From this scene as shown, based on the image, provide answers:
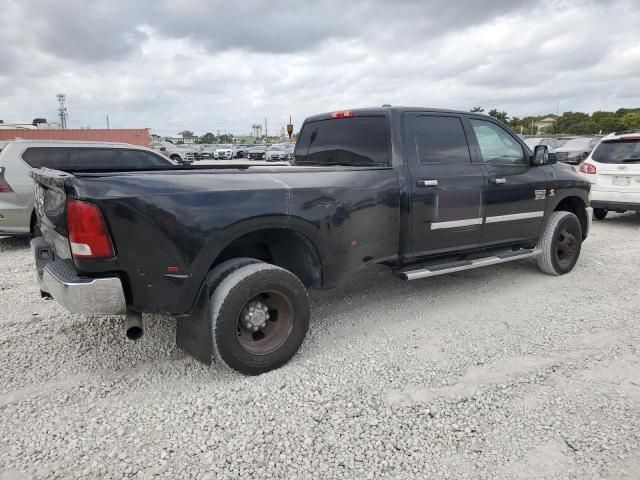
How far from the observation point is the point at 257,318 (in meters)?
3.36

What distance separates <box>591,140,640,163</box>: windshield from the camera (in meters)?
9.05

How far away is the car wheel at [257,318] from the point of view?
313cm

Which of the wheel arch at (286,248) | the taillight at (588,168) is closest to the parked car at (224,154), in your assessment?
the taillight at (588,168)

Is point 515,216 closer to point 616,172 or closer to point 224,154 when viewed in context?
point 616,172

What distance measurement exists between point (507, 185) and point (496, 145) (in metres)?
0.44

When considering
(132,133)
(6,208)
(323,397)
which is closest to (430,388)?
(323,397)

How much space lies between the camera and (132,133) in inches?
1305

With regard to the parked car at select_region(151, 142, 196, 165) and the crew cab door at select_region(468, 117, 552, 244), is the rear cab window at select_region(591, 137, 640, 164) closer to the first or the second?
the crew cab door at select_region(468, 117, 552, 244)

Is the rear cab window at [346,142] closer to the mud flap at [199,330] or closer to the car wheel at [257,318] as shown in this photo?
the car wheel at [257,318]

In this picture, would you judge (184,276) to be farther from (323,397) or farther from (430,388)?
(430,388)

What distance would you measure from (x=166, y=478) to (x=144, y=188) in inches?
62.4

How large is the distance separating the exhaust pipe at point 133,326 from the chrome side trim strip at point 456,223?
261cm

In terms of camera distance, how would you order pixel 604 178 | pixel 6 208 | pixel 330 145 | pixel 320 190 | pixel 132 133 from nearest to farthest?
pixel 320 190, pixel 330 145, pixel 6 208, pixel 604 178, pixel 132 133

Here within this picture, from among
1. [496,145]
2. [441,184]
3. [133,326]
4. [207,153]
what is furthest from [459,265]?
[207,153]
